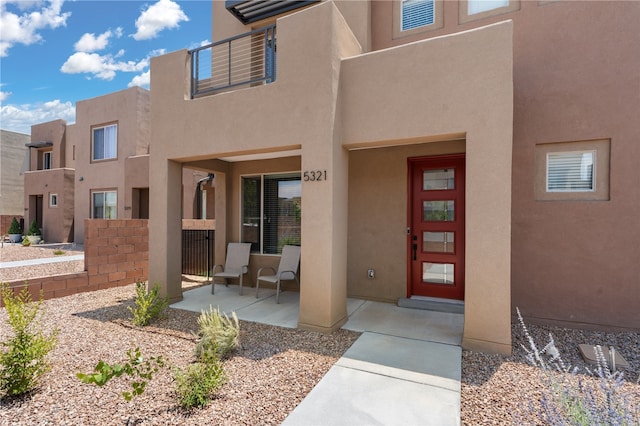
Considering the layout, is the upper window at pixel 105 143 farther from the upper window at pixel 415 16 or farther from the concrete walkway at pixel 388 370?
the upper window at pixel 415 16

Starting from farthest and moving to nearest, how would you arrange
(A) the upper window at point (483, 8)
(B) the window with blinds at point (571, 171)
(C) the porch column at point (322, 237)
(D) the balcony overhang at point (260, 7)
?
(D) the balcony overhang at point (260, 7) < (A) the upper window at point (483, 8) < (B) the window with blinds at point (571, 171) < (C) the porch column at point (322, 237)

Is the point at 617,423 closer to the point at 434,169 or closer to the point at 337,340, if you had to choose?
the point at 337,340

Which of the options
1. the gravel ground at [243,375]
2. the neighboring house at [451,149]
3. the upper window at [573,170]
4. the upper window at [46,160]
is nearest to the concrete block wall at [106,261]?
the gravel ground at [243,375]

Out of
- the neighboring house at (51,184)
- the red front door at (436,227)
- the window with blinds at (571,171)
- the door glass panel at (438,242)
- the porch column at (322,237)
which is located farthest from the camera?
the neighboring house at (51,184)

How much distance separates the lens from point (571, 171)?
5305 millimetres

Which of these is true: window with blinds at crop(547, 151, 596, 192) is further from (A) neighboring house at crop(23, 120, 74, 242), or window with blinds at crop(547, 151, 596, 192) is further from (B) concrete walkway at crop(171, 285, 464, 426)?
(A) neighboring house at crop(23, 120, 74, 242)

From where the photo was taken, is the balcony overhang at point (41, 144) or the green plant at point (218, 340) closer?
the green plant at point (218, 340)

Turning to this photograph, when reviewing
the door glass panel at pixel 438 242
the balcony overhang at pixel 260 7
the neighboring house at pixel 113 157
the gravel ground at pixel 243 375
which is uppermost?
the balcony overhang at pixel 260 7

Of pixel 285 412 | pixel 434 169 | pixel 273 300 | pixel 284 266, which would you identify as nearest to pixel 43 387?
pixel 285 412

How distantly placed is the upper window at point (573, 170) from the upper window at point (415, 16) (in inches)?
130

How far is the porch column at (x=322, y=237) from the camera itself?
4820mm

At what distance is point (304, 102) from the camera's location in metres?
5.04

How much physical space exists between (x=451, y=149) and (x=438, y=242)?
1.86 meters

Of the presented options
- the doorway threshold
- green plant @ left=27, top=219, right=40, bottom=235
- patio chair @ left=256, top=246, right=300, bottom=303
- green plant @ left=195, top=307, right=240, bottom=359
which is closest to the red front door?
the doorway threshold
